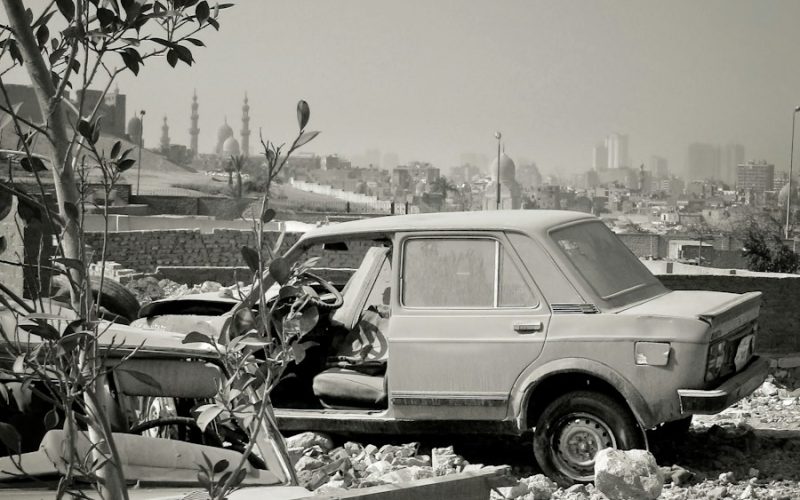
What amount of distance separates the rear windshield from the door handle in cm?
39

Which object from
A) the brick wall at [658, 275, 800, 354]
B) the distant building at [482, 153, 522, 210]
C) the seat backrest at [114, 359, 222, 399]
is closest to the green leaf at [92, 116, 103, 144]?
the seat backrest at [114, 359, 222, 399]

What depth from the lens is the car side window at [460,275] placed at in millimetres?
6852

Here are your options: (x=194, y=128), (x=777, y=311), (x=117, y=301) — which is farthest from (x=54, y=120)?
(x=194, y=128)

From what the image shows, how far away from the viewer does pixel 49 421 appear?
269cm

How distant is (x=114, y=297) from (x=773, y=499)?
16.5 ft

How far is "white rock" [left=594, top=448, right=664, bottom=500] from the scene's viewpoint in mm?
5871

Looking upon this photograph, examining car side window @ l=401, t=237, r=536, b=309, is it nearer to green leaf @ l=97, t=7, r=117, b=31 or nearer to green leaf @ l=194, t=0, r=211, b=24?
green leaf @ l=194, t=0, r=211, b=24

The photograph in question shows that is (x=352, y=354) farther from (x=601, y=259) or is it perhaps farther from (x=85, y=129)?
(x=85, y=129)

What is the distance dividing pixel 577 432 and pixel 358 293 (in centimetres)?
177

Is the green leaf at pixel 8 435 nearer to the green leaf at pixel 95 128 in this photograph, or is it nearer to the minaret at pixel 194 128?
the green leaf at pixel 95 128

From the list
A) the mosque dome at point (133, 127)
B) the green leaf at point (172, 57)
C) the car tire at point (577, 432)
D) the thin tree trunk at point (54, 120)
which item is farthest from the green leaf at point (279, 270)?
the mosque dome at point (133, 127)

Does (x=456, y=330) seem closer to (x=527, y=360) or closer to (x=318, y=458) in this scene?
(x=527, y=360)

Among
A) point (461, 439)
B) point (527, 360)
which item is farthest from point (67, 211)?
point (461, 439)

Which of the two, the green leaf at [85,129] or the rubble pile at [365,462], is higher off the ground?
the green leaf at [85,129]
